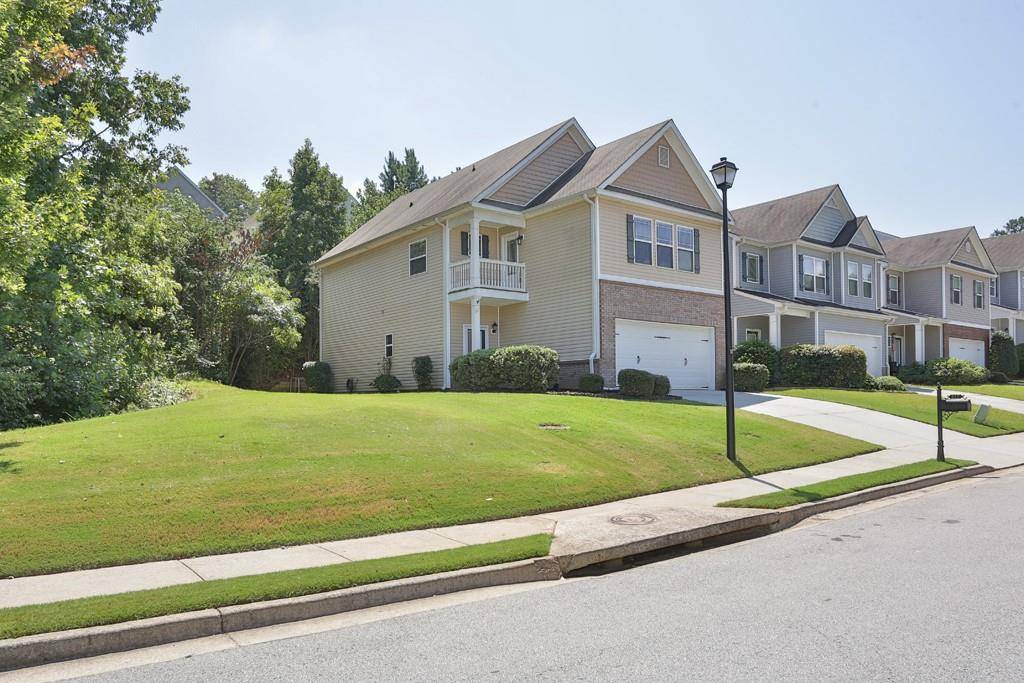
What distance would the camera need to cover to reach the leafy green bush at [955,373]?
34344 mm

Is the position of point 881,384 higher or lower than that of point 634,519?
higher

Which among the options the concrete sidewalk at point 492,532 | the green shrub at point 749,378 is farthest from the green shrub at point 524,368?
the concrete sidewalk at point 492,532

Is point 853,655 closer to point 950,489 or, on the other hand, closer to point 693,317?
point 950,489

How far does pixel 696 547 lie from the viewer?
336 inches

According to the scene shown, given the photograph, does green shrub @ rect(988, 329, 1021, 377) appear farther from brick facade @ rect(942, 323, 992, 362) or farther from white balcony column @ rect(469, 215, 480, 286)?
white balcony column @ rect(469, 215, 480, 286)

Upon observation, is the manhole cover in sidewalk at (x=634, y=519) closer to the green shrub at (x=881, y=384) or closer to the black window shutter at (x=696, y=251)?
the black window shutter at (x=696, y=251)

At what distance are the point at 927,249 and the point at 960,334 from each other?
4867mm

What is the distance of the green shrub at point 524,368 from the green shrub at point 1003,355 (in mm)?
31510

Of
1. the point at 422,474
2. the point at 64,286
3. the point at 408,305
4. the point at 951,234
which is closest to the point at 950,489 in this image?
the point at 422,474

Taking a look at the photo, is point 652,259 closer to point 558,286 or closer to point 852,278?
point 558,286

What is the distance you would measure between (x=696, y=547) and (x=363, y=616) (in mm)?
4111

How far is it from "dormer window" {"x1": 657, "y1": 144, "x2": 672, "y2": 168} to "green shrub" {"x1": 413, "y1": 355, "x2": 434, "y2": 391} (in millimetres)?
9955

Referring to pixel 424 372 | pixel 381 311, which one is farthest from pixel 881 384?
pixel 381 311

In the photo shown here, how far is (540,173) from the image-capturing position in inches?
1019
